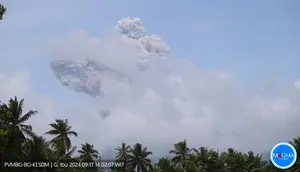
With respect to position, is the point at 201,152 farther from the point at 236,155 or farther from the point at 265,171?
the point at 265,171

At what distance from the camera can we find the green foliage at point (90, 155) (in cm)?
3173

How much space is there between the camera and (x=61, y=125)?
197 ft

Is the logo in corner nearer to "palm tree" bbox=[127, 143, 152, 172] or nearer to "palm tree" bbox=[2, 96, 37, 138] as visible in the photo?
"palm tree" bbox=[2, 96, 37, 138]

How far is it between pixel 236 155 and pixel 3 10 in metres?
50.2

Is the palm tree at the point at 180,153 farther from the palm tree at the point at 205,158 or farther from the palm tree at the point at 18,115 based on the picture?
the palm tree at the point at 18,115

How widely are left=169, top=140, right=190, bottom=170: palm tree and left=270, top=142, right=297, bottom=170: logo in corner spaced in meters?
62.0

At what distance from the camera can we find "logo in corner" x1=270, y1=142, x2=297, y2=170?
6352 mm

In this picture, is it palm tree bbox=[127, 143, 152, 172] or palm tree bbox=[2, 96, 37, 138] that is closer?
palm tree bbox=[2, 96, 37, 138]

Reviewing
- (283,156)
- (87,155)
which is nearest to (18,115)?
(87,155)

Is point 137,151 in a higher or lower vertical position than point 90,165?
higher

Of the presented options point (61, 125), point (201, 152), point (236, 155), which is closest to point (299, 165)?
point (236, 155)

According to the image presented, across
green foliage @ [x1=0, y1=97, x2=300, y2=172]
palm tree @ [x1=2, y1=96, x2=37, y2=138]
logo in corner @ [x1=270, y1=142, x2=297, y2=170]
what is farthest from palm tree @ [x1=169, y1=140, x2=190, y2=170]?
logo in corner @ [x1=270, y1=142, x2=297, y2=170]

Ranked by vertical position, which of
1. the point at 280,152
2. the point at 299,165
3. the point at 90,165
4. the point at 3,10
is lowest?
the point at 280,152

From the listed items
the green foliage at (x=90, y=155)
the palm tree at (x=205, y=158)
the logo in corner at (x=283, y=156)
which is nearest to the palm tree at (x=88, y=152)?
the green foliage at (x=90, y=155)
